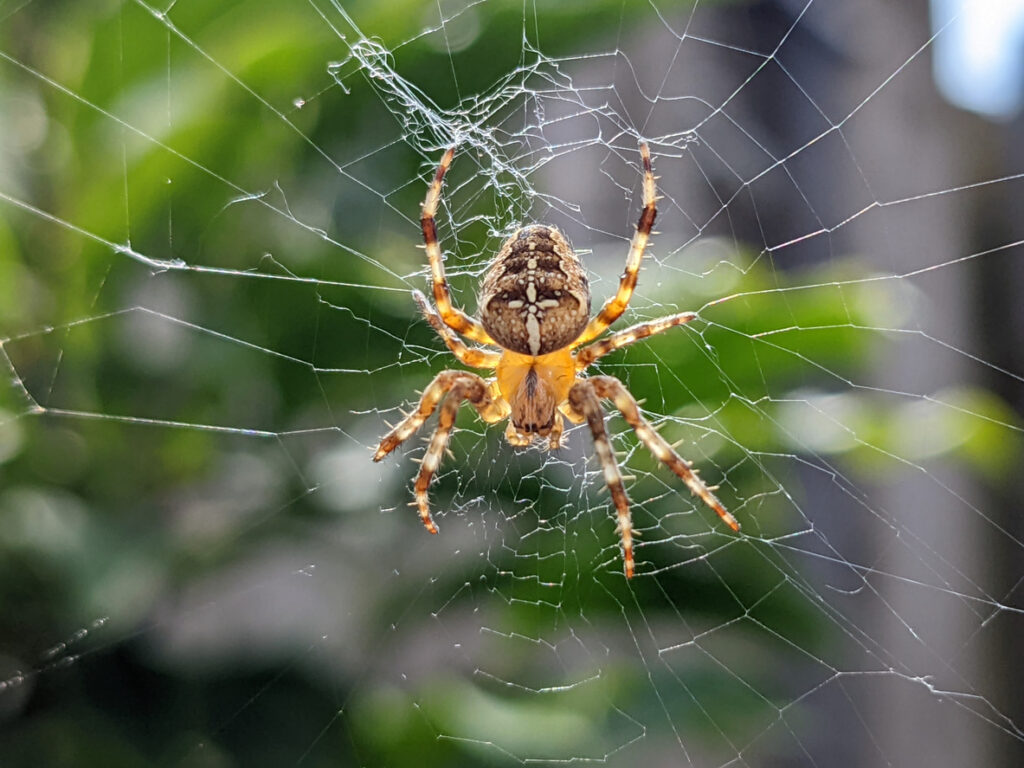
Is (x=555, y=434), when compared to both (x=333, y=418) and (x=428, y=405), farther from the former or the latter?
(x=333, y=418)

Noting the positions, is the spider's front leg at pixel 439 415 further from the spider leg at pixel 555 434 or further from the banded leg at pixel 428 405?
the spider leg at pixel 555 434

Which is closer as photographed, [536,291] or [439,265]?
[536,291]

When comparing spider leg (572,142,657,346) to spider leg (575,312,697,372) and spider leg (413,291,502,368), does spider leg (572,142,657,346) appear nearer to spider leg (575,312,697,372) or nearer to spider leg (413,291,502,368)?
spider leg (575,312,697,372)

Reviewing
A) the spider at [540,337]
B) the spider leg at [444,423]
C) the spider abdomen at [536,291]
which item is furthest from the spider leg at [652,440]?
the spider leg at [444,423]

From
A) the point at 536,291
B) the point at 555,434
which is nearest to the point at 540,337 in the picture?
the point at 536,291

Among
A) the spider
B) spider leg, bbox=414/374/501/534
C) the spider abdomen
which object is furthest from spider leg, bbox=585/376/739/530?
spider leg, bbox=414/374/501/534

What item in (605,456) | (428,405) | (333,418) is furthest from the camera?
(333,418)
